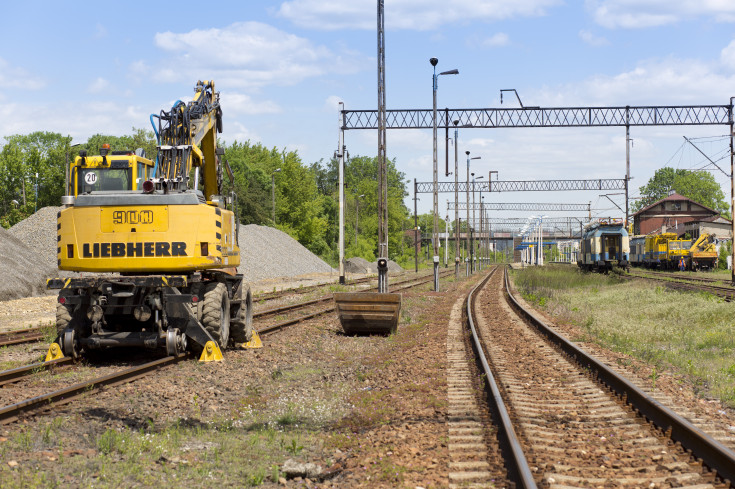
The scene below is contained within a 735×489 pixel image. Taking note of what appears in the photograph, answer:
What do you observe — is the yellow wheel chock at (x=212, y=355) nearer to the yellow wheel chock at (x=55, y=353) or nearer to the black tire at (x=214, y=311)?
the black tire at (x=214, y=311)

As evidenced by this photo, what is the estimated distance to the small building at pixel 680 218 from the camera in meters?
89.7

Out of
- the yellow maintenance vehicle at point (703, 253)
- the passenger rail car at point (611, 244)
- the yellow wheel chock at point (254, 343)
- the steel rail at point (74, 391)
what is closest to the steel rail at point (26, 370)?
the steel rail at point (74, 391)

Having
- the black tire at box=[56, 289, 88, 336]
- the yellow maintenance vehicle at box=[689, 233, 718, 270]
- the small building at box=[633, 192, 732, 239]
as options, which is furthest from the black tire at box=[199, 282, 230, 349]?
the small building at box=[633, 192, 732, 239]

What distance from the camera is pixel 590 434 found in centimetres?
748

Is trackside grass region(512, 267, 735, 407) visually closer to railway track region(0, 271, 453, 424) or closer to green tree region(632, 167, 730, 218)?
railway track region(0, 271, 453, 424)

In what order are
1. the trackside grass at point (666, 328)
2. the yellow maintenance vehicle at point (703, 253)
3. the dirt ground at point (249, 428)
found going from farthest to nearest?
the yellow maintenance vehicle at point (703, 253)
the trackside grass at point (666, 328)
the dirt ground at point (249, 428)

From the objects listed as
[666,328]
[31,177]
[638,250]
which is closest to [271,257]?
[666,328]

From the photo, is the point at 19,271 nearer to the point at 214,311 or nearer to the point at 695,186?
the point at 214,311

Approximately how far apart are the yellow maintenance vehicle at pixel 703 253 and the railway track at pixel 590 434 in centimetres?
5421

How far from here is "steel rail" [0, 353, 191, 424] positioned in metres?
7.70

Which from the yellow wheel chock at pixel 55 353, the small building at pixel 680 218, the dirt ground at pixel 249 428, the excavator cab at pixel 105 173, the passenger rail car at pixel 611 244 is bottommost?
the dirt ground at pixel 249 428

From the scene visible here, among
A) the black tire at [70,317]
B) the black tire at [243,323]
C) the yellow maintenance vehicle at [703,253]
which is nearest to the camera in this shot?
the black tire at [70,317]

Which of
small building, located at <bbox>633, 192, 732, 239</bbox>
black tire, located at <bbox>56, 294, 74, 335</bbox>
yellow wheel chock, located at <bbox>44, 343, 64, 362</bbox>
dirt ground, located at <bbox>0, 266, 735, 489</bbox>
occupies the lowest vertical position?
dirt ground, located at <bbox>0, 266, 735, 489</bbox>

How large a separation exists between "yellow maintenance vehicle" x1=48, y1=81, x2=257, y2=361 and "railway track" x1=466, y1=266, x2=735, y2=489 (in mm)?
4949
